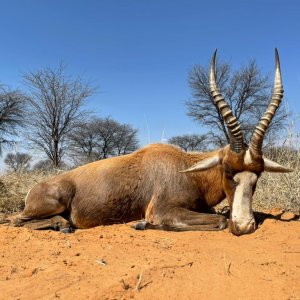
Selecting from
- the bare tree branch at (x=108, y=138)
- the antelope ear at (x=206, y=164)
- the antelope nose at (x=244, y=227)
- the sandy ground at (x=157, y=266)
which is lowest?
the sandy ground at (x=157, y=266)

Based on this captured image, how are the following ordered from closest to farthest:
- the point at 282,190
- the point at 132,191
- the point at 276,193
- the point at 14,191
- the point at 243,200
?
the point at 243,200 → the point at 132,191 → the point at 282,190 → the point at 276,193 → the point at 14,191

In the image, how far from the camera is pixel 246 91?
2942 cm

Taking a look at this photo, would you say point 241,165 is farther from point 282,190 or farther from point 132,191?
point 282,190

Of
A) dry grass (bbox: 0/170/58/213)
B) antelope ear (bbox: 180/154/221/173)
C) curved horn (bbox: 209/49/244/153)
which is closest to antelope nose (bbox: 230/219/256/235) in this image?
curved horn (bbox: 209/49/244/153)

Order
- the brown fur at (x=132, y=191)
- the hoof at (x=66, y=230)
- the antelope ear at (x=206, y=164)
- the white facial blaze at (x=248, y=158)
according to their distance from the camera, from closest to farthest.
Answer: the white facial blaze at (x=248, y=158)
the antelope ear at (x=206, y=164)
the hoof at (x=66, y=230)
the brown fur at (x=132, y=191)

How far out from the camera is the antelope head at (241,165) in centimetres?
414

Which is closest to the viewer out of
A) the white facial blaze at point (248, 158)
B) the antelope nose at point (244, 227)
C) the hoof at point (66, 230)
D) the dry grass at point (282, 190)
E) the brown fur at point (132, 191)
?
the antelope nose at point (244, 227)

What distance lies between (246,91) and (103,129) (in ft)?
42.2

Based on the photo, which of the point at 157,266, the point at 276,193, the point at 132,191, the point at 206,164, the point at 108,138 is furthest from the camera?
the point at 108,138

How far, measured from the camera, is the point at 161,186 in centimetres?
514

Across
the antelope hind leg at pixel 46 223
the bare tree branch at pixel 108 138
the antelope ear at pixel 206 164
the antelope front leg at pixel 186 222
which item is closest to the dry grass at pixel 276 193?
the antelope ear at pixel 206 164

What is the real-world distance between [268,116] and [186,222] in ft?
5.22

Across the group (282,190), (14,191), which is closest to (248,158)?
(282,190)

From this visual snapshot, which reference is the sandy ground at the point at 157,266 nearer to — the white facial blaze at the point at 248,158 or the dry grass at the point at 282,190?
the white facial blaze at the point at 248,158
